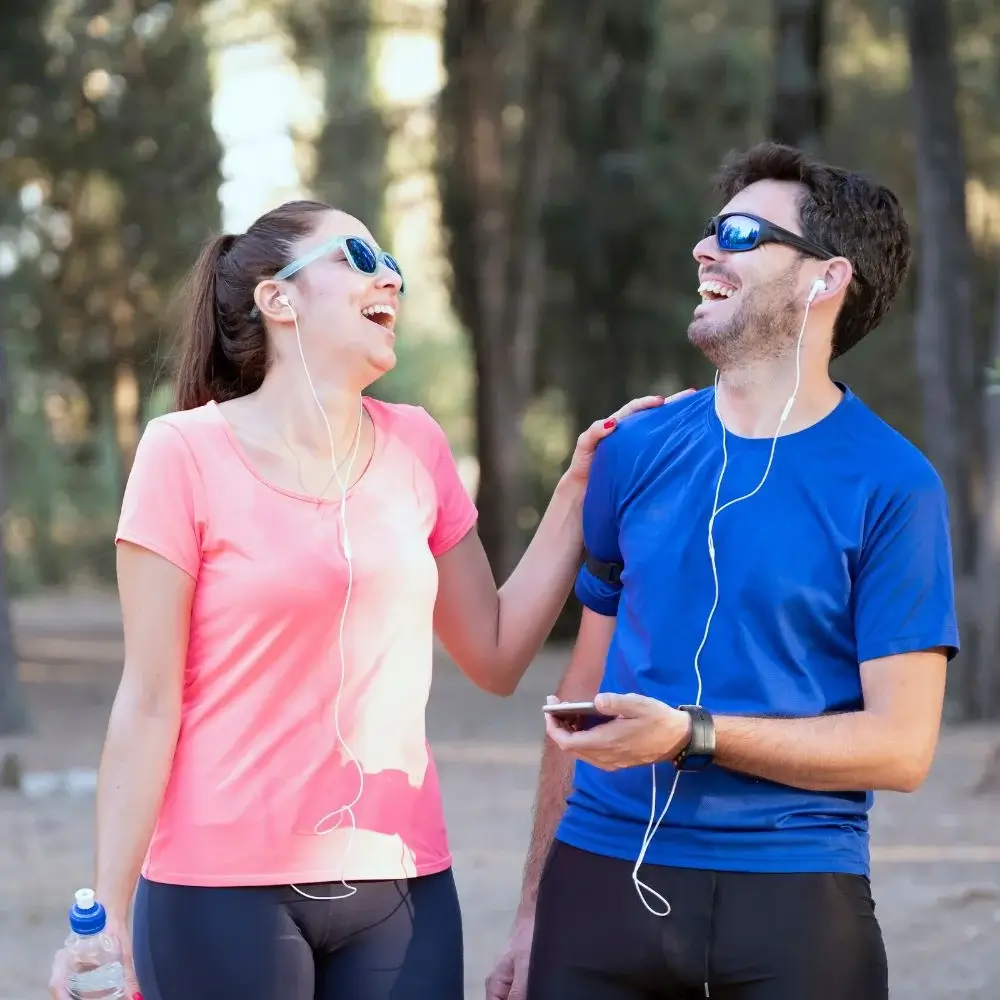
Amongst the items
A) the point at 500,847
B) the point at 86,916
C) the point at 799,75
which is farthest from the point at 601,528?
the point at 799,75

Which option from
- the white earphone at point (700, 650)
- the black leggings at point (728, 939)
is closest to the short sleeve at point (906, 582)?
the white earphone at point (700, 650)

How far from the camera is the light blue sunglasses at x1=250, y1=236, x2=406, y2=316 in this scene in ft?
10.6

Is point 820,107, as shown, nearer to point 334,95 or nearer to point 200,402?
point 200,402

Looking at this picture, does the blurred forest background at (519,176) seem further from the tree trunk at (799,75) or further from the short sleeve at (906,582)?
the short sleeve at (906,582)

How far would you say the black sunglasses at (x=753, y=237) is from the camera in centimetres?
305

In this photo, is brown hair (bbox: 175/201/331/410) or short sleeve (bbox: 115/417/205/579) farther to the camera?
brown hair (bbox: 175/201/331/410)

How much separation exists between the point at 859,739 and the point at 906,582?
26 centimetres

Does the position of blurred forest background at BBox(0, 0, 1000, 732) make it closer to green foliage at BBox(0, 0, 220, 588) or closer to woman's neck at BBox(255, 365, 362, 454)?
green foliage at BBox(0, 0, 220, 588)

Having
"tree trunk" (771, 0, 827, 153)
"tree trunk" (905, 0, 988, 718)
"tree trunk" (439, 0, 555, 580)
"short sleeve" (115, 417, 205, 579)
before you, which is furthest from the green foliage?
"short sleeve" (115, 417, 205, 579)

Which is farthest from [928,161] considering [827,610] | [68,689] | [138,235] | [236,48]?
[236,48]

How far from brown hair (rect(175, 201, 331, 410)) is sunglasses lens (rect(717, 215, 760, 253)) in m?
0.79

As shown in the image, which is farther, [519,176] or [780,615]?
[519,176]

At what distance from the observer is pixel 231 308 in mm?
3320

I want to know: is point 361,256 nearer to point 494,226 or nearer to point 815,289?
point 815,289
